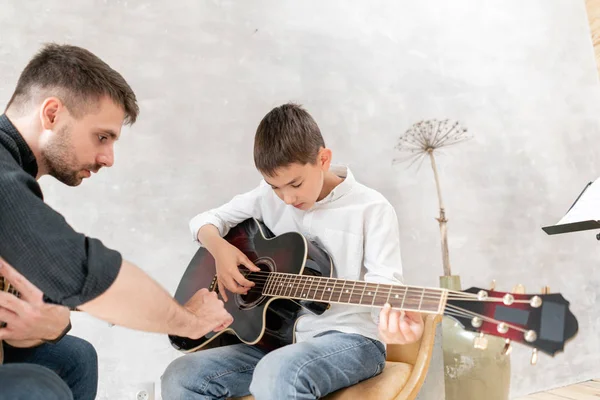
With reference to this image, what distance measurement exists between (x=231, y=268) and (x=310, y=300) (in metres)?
0.33

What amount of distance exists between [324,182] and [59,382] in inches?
37.6

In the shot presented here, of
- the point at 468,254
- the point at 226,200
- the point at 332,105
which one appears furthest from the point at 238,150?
the point at 468,254

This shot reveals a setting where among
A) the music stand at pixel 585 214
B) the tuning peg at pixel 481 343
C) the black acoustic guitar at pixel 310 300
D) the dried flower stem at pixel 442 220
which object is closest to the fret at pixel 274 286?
the black acoustic guitar at pixel 310 300

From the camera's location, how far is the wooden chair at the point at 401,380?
1271 millimetres

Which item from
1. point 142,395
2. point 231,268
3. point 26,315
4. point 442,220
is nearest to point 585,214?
point 442,220

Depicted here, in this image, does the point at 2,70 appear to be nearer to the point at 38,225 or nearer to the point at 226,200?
the point at 226,200

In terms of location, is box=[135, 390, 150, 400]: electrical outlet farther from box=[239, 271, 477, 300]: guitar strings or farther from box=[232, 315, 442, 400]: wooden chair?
box=[239, 271, 477, 300]: guitar strings

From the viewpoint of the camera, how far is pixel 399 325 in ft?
3.71

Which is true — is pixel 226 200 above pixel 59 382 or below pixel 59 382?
above

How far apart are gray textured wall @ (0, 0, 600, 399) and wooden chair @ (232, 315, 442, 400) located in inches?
34.0

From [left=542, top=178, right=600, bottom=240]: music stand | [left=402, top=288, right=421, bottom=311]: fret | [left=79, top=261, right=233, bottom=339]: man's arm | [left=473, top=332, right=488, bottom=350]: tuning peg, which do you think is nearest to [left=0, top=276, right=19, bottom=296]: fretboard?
[left=79, top=261, right=233, bottom=339]: man's arm

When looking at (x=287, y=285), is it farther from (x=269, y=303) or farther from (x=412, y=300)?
(x=412, y=300)

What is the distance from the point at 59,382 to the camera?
3.18ft

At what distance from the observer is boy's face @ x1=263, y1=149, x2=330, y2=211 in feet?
4.91
